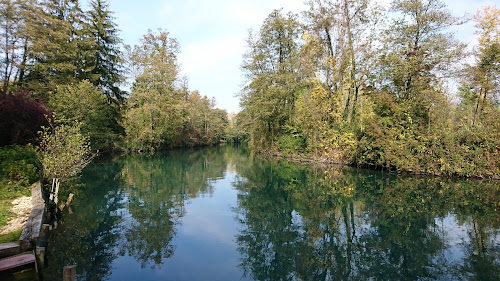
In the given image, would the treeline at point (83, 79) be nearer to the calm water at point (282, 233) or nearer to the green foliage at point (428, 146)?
the calm water at point (282, 233)

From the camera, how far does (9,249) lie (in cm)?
517

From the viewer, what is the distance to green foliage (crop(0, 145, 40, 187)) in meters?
8.90

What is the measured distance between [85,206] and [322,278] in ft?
29.5

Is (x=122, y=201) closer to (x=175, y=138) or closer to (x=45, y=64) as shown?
(x=45, y=64)

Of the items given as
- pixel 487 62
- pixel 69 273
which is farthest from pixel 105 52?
pixel 487 62

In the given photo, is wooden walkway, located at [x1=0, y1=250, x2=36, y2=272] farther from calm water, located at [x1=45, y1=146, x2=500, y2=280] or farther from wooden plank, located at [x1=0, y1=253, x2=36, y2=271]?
calm water, located at [x1=45, y1=146, x2=500, y2=280]

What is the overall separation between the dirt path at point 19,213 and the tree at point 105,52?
22.0m

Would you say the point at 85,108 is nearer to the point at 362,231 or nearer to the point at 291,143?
the point at 291,143

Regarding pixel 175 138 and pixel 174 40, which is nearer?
pixel 174 40

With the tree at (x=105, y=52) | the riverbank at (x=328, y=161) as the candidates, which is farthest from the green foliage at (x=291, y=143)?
the tree at (x=105, y=52)

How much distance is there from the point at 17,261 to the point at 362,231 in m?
8.20

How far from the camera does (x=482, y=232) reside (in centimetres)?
749

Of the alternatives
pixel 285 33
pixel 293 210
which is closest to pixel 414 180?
pixel 293 210

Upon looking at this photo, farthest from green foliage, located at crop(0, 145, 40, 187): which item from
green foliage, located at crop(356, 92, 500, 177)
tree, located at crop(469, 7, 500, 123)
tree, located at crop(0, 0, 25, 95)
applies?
tree, located at crop(469, 7, 500, 123)
